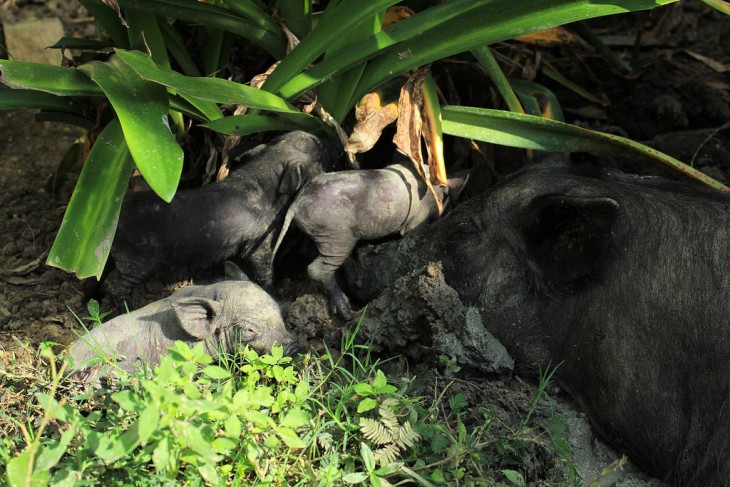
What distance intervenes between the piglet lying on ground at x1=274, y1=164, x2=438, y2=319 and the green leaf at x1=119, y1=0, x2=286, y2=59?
1.81ft

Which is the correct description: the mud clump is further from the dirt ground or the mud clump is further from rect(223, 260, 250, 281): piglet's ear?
rect(223, 260, 250, 281): piglet's ear

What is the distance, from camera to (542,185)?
2.73 metres

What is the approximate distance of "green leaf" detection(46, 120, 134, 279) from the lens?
7.54ft

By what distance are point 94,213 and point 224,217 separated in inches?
20.8

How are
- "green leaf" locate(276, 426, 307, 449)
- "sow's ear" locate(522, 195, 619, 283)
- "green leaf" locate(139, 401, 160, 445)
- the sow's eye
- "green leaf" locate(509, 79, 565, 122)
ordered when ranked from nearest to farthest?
"green leaf" locate(139, 401, 160, 445) → "green leaf" locate(276, 426, 307, 449) → "sow's ear" locate(522, 195, 619, 283) → the sow's eye → "green leaf" locate(509, 79, 565, 122)

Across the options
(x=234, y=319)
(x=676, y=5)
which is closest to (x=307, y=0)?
(x=234, y=319)

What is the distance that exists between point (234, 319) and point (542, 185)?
3.80 ft

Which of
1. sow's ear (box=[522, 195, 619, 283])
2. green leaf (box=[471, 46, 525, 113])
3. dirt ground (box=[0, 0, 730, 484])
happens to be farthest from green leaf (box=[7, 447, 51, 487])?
green leaf (box=[471, 46, 525, 113])

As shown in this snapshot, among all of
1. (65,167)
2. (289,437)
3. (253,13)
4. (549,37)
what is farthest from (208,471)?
(549,37)

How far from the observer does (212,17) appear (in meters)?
2.79

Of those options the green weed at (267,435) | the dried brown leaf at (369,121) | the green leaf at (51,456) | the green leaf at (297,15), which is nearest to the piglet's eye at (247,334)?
the green weed at (267,435)

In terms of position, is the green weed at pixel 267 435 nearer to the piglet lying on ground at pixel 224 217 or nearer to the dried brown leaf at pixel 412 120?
the piglet lying on ground at pixel 224 217

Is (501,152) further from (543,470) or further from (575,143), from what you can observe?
(543,470)

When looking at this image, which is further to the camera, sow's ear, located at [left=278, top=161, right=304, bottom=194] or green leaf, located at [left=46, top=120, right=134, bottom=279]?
sow's ear, located at [left=278, top=161, right=304, bottom=194]
